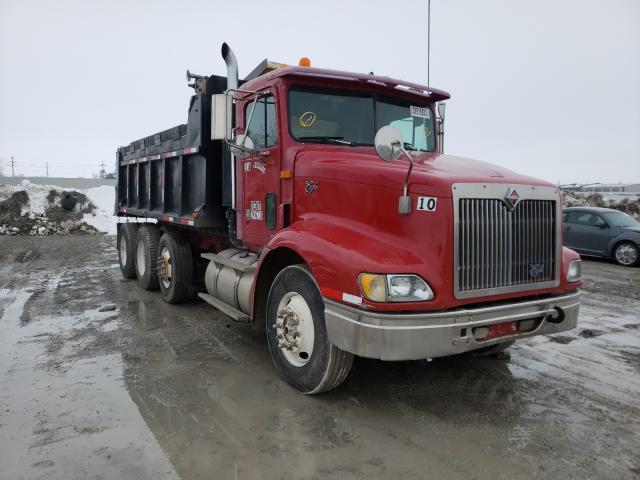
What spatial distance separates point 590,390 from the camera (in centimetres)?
403

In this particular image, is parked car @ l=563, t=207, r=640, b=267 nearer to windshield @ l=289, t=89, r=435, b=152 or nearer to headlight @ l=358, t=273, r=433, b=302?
windshield @ l=289, t=89, r=435, b=152

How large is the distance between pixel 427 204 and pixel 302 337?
1.51 m

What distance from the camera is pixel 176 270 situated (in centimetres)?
706

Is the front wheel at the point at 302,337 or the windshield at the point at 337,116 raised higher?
the windshield at the point at 337,116

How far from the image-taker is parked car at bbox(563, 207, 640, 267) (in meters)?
11.6

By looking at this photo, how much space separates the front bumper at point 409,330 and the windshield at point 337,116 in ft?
5.86

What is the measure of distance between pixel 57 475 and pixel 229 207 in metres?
3.62

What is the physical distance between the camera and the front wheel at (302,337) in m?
3.69

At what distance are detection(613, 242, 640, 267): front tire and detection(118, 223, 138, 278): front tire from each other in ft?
36.7

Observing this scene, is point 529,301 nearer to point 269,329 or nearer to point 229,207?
point 269,329

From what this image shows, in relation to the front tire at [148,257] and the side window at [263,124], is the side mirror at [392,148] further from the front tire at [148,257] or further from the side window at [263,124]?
the front tire at [148,257]

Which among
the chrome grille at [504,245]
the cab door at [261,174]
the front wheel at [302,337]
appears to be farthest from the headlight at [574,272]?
the cab door at [261,174]

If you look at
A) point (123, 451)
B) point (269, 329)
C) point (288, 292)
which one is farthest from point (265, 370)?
point (123, 451)

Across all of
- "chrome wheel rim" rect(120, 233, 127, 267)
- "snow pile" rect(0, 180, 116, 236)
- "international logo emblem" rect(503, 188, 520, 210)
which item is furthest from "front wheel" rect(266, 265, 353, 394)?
"snow pile" rect(0, 180, 116, 236)
